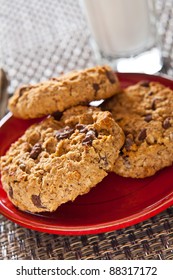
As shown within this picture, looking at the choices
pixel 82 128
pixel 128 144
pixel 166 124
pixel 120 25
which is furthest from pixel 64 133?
pixel 120 25

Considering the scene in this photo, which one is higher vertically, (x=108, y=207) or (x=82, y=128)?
(x=82, y=128)

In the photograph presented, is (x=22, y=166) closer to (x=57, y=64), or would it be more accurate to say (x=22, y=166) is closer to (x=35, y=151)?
(x=35, y=151)

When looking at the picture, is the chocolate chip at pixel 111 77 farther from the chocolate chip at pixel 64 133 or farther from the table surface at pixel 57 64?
the table surface at pixel 57 64

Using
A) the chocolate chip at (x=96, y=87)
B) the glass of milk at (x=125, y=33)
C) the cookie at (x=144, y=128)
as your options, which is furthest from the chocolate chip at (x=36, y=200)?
the glass of milk at (x=125, y=33)

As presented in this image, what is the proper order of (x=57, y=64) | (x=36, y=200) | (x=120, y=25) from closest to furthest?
(x=36, y=200) → (x=120, y=25) → (x=57, y=64)

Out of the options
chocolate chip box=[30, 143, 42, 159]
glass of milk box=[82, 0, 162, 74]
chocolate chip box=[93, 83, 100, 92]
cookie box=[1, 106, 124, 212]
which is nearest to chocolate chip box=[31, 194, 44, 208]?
cookie box=[1, 106, 124, 212]
